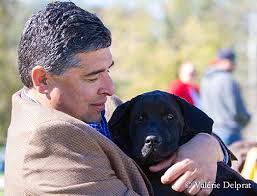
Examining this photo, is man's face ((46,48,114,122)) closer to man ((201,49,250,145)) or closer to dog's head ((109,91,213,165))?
dog's head ((109,91,213,165))

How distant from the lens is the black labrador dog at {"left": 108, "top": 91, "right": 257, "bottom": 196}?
9.99 ft

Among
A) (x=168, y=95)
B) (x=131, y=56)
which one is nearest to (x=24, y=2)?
(x=131, y=56)

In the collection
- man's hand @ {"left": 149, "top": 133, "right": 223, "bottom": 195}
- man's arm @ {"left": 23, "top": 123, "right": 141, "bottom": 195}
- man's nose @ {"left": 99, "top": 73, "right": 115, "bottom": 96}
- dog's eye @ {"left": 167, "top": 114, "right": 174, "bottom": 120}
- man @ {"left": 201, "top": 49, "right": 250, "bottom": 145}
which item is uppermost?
man's nose @ {"left": 99, "top": 73, "right": 115, "bottom": 96}

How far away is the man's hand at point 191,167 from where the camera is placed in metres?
3.01

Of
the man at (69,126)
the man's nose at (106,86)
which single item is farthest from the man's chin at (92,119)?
the man's nose at (106,86)

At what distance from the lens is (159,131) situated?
307cm

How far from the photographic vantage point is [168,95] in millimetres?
3230

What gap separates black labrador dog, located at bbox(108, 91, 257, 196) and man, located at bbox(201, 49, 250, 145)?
5399 millimetres

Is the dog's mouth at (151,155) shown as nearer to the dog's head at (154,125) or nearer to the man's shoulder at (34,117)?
the dog's head at (154,125)

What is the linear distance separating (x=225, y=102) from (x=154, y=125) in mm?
5848

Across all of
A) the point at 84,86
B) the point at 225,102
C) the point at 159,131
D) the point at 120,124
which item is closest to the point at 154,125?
the point at 159,131

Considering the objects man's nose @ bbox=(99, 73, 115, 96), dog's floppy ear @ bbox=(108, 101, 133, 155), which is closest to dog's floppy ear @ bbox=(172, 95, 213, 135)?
dog's floppy ear @ bbox=(108, 101, 133, 155)

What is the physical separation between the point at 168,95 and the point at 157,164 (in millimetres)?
338

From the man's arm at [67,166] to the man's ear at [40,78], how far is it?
0.93 ft
